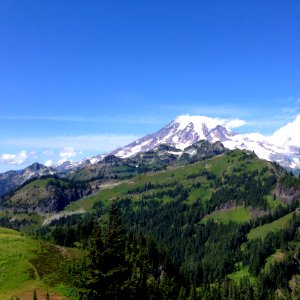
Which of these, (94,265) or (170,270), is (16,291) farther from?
(170,270)

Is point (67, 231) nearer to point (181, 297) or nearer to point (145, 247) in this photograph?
point (145, 247)

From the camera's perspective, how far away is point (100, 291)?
4169 centimetres

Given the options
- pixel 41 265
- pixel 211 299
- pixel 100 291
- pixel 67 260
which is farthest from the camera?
pixel 211 299

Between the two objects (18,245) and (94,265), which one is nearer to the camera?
(94,265)

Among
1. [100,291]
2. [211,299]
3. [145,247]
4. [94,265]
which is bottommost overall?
[211,299]

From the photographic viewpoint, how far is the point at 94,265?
41.8m

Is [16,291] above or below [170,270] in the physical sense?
above

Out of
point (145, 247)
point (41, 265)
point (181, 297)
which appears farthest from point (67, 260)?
point (145, 247)

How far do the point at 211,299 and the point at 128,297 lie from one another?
130 meters

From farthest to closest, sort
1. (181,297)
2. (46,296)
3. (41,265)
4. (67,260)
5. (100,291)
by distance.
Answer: (181,297), (67,260), (41,265), (46,296), (100,291)

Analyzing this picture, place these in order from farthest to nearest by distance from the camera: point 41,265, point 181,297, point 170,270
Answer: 1. point 170,270
2. point 181,297
3. point 41,265

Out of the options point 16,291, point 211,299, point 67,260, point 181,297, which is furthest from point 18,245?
point 211,299

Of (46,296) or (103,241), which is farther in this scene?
(46,296)

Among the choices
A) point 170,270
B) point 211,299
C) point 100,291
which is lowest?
point 211,299
